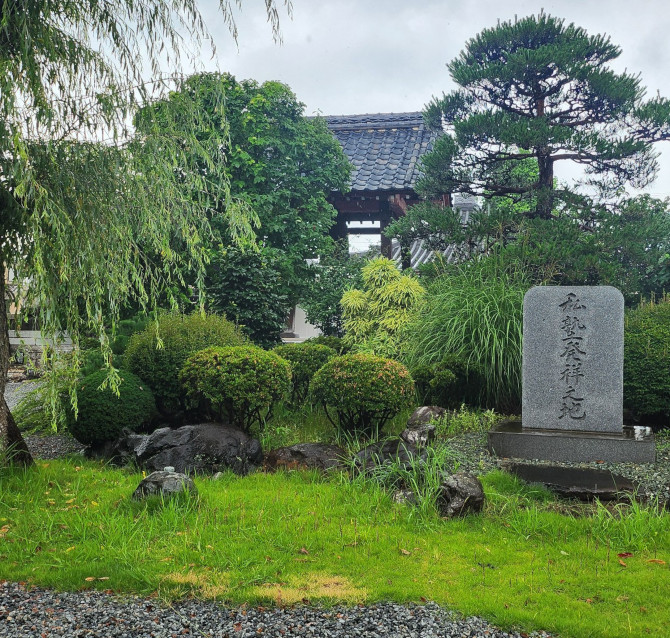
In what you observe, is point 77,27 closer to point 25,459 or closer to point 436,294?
point 25,459

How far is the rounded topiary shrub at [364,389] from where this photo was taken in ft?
22.7

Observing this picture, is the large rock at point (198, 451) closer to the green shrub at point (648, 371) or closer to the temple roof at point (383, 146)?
the green shrub at point (648, 371)

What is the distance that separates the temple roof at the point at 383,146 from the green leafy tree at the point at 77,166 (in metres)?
9.13

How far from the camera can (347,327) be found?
11.2 metres

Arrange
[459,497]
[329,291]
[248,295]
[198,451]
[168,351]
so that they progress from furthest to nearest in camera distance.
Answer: [329,291]
[248,295]
[168,351]
[198,451]
[459,497]

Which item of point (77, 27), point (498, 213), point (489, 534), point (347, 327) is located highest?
point (77, 27)

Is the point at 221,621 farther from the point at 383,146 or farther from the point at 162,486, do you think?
the point at 383,146

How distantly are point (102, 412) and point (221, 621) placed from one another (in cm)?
396

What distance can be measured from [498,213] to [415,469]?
6.32 metres

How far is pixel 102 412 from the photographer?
264 inches

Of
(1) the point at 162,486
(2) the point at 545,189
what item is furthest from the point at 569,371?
(2) the point at 545,189

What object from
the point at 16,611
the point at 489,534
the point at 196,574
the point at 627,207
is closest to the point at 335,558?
the point at 196,574

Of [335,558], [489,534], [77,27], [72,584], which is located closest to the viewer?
[72,584]

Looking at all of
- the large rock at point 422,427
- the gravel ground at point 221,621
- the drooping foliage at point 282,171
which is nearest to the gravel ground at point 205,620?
the gravel ground at point 221,621
